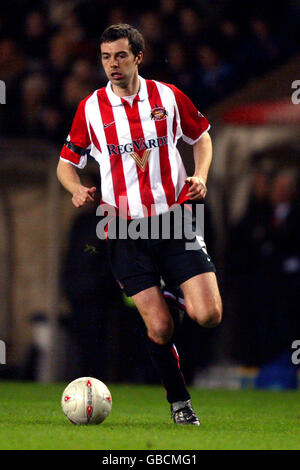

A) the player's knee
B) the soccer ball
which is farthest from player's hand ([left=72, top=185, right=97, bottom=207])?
the soccer ball

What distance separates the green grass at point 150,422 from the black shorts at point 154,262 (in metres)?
0.70

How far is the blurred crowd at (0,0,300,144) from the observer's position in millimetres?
9086

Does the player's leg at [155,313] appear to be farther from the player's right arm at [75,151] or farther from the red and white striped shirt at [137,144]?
the player's right arm at [75,151]

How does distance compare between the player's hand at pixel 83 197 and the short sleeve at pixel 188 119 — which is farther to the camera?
the short sleeve at pixel 188 119

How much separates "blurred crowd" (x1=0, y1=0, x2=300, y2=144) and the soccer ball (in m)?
3.85

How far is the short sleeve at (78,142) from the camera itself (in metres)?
5.30

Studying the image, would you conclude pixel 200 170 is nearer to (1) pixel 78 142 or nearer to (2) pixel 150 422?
(1) pixel 78 142

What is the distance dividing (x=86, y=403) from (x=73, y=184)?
1.08 m

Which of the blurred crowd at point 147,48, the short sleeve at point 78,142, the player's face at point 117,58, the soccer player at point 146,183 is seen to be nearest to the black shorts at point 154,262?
the soccer player at point 146,183

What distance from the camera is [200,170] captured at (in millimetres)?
5242

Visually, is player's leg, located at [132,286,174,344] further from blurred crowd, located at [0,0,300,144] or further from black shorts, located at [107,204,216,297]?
blurred crowd, located at [0,0,300,144]

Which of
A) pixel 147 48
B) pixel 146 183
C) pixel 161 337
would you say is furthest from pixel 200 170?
pixel 147 48
